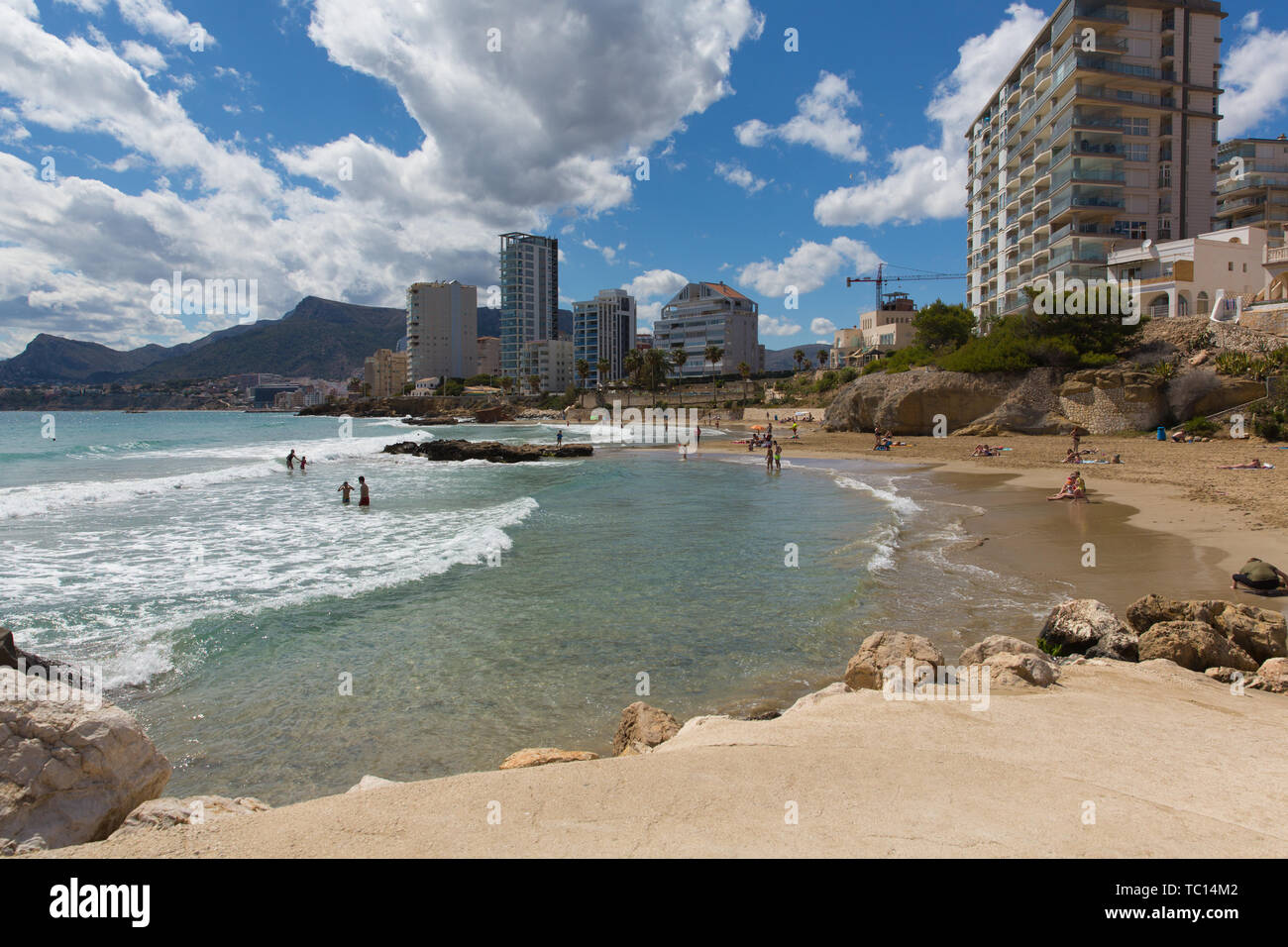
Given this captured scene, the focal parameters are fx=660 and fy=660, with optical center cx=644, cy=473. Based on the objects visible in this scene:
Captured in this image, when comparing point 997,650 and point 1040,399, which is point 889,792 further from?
point 1040,399

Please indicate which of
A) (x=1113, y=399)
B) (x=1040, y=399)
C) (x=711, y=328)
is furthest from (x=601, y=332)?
(x=1113, y=399)

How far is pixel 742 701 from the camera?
25.7 feet

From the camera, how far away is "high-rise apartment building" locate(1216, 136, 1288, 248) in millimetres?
67375

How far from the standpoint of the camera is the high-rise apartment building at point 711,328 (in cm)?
14950

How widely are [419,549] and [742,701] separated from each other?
37.6 feet

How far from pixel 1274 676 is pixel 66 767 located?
10.9 meters

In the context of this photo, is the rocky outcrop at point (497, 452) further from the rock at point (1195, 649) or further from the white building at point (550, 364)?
the white building at point (550, 364)

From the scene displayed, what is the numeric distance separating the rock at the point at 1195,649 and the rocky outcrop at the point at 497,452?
133 ft

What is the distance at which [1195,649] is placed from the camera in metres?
7.79

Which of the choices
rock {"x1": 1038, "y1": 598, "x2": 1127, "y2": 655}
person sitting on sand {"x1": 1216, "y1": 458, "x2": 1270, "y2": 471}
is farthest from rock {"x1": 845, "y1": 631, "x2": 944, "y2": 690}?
person sitting on sand {"x1": 1216, "y1": 458, "x2": 1270, "y2": 471}
